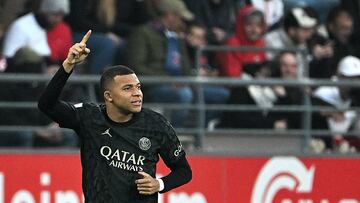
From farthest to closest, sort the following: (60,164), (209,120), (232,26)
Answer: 1. (232,26)
2. (209,120)
3. (60,164)

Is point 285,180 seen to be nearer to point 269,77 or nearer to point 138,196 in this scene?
point 269,77

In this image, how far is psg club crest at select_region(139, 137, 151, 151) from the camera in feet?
25.6

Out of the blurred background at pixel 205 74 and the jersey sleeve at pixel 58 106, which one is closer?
the jersey sleeve at pixel 58 106

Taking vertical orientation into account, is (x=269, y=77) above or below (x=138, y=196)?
above

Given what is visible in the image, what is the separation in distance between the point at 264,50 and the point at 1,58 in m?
2.94

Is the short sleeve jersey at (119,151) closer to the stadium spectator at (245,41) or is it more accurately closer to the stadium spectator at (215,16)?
the stadium spectator at (245,41)

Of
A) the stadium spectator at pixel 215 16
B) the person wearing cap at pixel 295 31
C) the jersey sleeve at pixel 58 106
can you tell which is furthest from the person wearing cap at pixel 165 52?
the jersey sleeve at pixel 58 106

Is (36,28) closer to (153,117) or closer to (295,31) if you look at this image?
(295,31)

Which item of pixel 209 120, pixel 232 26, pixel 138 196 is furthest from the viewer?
pixel 232 26

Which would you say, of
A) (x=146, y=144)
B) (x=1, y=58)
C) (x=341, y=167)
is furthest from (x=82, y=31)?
(x=146, y=144)

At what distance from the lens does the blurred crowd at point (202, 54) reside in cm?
1178

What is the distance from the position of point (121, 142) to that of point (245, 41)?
5489 millimetres

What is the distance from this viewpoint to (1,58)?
11664 millimetres

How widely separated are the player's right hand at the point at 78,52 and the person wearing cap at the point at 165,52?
459 centimetres
